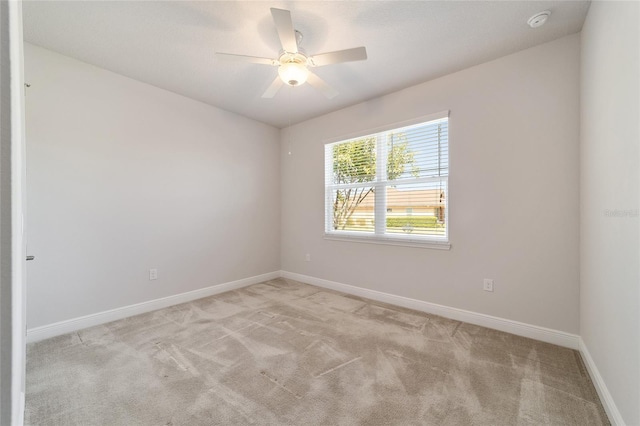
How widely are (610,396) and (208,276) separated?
12.4ft

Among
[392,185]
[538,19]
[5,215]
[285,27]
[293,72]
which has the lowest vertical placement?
[5,215]

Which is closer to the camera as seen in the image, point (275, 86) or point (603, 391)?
point (603, 391)

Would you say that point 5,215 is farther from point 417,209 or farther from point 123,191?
point 417,209

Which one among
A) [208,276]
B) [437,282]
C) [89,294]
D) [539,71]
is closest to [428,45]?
[539,71]

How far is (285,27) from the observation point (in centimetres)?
163

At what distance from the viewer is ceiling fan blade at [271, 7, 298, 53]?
4.96 feet

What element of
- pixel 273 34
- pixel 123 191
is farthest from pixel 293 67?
pixel 123 191

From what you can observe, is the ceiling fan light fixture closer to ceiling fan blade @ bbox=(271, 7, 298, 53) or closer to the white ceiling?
ceiling fan blade @ bbox=(271, 7, 298, 53)

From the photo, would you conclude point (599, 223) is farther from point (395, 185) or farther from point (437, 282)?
point (395, 185)

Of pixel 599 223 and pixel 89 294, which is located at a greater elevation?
pixel 599 223

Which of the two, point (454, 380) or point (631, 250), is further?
point (454, 380)

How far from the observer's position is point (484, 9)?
1.88m

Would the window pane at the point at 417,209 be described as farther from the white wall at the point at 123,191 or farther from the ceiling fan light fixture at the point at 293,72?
the white wall at the point at 123,191

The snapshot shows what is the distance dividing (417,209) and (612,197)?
1659 millimetres
